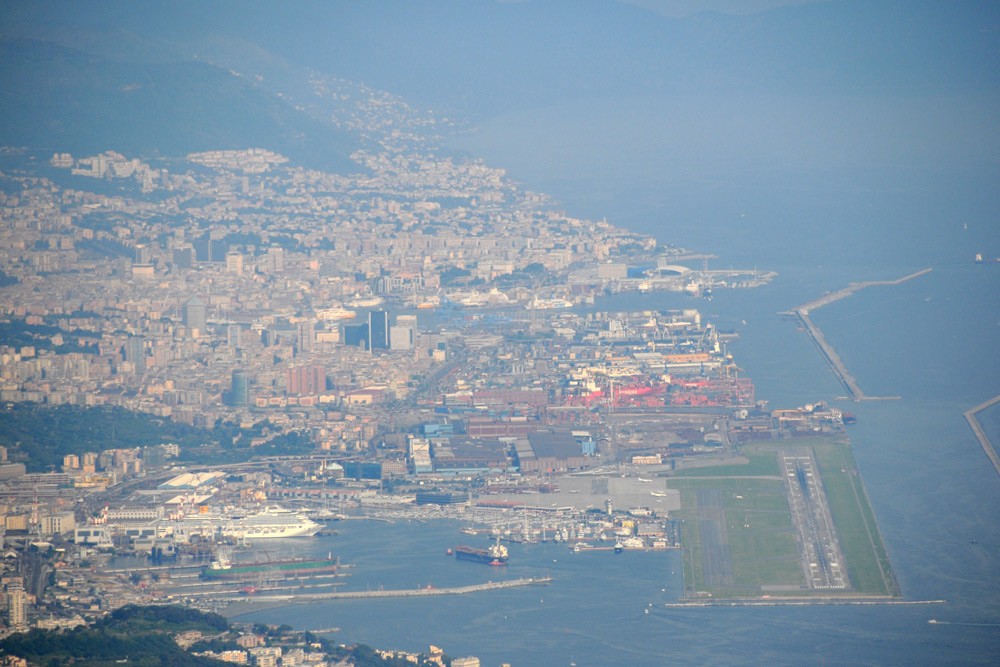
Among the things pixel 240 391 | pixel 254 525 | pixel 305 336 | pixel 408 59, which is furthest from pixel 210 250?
pixel 408 59

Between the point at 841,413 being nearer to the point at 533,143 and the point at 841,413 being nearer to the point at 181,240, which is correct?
the point at 181,240

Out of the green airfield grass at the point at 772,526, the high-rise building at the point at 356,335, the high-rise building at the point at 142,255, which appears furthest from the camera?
the high-rise building at the point at 142,255

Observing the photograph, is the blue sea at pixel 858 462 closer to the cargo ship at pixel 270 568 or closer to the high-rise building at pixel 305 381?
the cargo ship at pixel 270 568

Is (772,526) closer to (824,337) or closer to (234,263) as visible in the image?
(824,337)

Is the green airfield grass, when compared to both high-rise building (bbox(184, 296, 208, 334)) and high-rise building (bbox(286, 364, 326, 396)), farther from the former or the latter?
high-rise building (bbox(184, 296, 208, 334))

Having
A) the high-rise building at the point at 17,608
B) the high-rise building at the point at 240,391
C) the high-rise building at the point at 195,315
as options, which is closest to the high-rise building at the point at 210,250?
the high-rise building at the point at 195,315

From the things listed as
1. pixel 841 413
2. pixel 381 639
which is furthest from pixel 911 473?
pixel 381 639

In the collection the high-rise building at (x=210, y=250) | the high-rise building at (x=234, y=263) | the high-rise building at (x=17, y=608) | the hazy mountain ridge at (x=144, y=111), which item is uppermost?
the hazy mountain ridge at (x=144, y=111)
